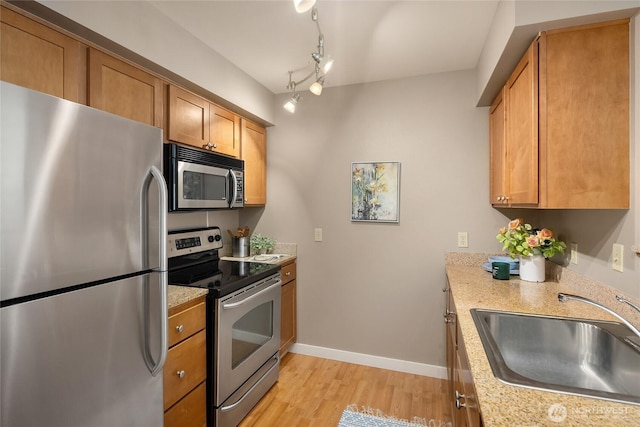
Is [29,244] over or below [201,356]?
over

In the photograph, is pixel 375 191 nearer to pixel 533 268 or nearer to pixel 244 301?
pixel 533 268

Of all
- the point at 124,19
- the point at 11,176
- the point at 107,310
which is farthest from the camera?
the point at 124,19

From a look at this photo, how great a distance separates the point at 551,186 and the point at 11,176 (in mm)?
1897

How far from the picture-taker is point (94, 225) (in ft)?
3.18

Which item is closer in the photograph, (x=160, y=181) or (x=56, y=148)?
(x=56, y=148)

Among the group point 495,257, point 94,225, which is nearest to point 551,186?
point 495,257

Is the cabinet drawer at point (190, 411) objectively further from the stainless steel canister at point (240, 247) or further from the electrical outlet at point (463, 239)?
the electrical outlet at point (463, 239)

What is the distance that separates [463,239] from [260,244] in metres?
1.75

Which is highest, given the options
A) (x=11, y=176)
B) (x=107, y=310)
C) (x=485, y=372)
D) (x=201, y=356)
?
(x=11, y=176)

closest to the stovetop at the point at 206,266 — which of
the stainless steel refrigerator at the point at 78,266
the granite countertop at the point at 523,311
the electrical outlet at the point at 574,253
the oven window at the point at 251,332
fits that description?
the oven window at the point at 251,332

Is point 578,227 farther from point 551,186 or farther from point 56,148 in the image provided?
point 56,148

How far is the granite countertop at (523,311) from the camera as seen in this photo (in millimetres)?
698

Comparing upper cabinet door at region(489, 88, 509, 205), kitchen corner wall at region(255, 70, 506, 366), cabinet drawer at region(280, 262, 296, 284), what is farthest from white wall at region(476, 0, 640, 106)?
cabinet drawer at region(280, 262, 296, 284)

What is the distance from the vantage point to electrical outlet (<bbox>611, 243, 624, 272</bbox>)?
1284mm
